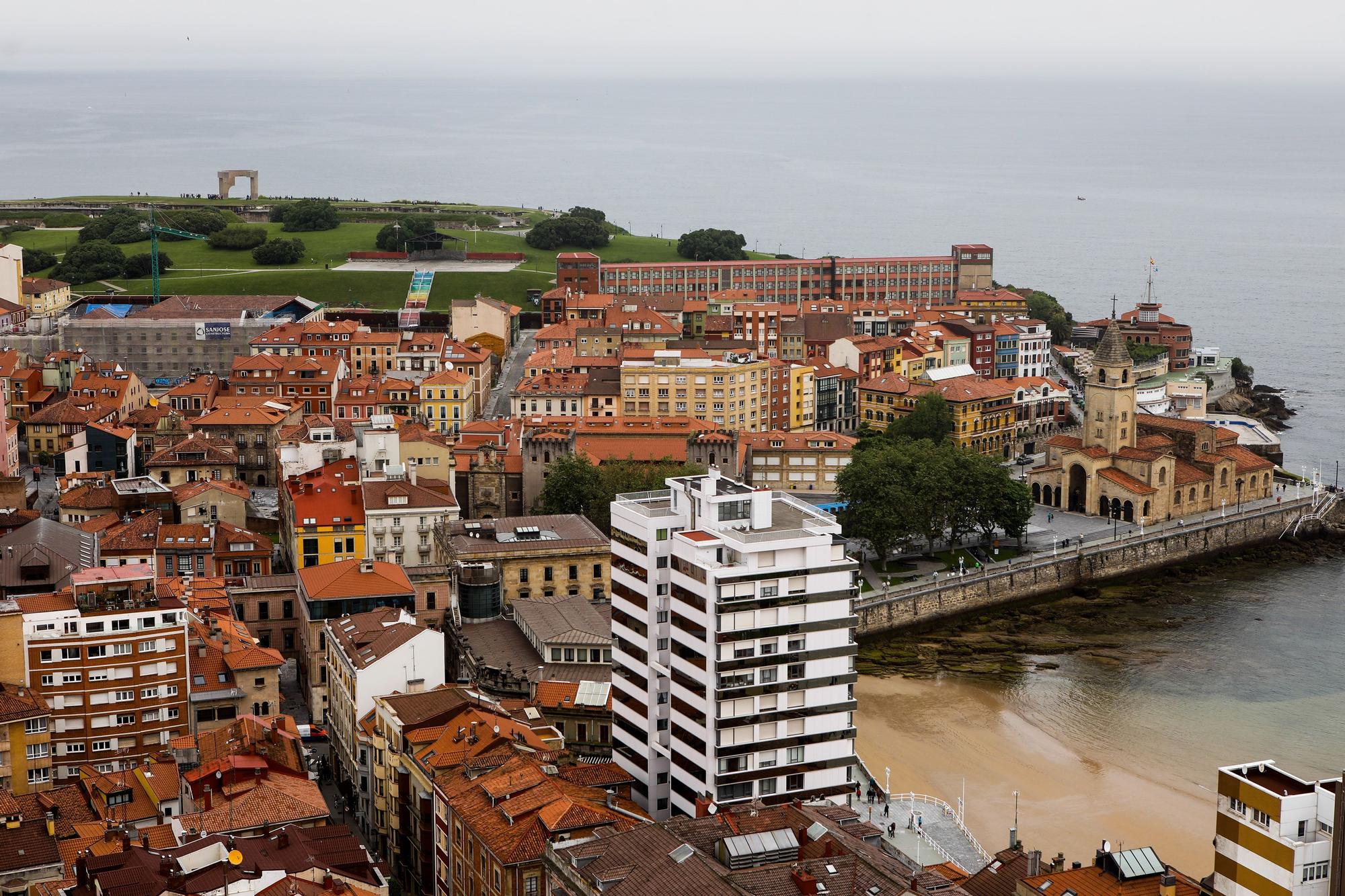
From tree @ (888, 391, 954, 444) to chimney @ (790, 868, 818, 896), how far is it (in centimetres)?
5139

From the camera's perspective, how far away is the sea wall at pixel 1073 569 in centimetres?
6012

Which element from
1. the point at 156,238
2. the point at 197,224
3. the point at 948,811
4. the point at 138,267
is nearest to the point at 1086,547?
the point at 948,811

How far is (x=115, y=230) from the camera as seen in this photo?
405 feet

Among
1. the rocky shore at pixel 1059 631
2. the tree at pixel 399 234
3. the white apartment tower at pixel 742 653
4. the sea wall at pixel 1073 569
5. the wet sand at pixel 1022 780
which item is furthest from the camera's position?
the tree at pixel 399 234

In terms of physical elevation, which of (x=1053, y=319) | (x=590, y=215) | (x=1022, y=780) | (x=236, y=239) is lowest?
A: (x=1022, y=780)

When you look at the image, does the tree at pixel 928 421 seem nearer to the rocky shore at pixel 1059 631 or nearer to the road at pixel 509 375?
the rocky shore at pixel 1059 631

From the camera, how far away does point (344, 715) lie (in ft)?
139

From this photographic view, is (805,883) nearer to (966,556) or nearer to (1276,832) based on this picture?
(1276,832)

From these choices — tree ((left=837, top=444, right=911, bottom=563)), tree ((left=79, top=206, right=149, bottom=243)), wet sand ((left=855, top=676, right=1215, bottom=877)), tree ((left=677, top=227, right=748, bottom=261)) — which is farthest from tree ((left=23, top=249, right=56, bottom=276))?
wet sand ((left=855, top=676, right=1215, bottom=877))

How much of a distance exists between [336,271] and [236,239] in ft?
43.2

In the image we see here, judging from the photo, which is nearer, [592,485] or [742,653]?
[742,653]

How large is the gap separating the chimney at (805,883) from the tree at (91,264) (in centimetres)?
9394

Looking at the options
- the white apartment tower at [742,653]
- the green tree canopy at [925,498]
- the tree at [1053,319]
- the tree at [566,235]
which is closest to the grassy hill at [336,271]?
the tree at [566,235]

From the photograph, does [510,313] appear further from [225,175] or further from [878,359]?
[225,175]
